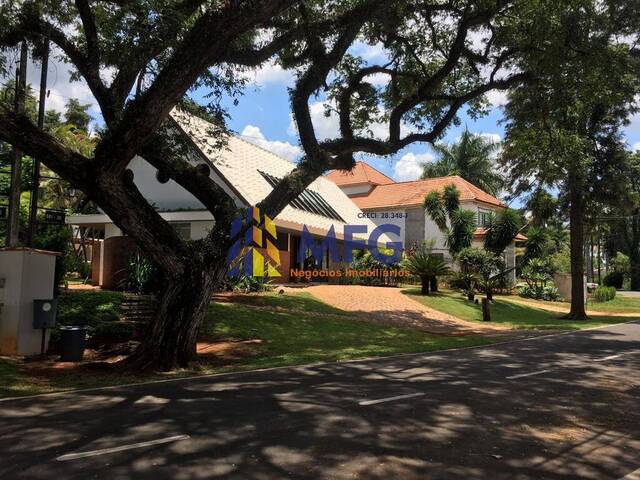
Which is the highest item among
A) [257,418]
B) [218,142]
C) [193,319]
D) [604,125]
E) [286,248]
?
[604,125]

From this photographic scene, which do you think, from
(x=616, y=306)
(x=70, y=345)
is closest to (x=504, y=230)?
(x=616, y=306)

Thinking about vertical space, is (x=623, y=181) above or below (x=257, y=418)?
above

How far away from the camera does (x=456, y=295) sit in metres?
27.6

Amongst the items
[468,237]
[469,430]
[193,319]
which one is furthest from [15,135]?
[468,237]

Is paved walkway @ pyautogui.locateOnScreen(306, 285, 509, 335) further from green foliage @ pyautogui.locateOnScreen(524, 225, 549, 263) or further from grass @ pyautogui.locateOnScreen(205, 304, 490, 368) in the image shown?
green foliage @ pyautogui.locateOnScreen(524, 225, 549, 263)

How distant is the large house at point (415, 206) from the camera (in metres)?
40.7

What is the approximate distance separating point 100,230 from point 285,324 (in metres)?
17.1

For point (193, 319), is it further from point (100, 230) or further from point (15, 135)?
point (100, 230)

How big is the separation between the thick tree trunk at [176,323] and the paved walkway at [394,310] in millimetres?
9436

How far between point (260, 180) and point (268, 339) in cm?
1236

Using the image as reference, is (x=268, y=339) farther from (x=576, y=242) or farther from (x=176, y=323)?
(x=576, y=242)

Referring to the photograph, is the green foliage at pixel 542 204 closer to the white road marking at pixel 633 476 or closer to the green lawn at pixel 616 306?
the green lawn at pixel 616 306

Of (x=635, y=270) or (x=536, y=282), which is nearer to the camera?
(x=536, y=282)

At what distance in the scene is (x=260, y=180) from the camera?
25.5 m
